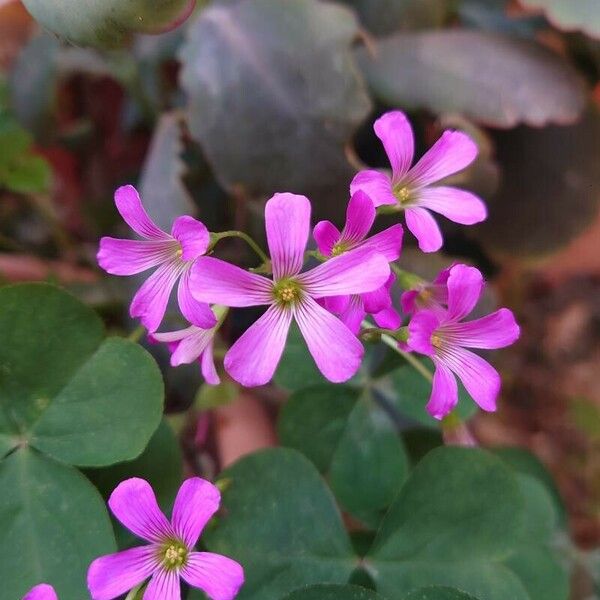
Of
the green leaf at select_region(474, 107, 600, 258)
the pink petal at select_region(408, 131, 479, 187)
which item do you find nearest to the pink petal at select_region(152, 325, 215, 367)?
the pink petal at select_region(408, 131, 479, 187)

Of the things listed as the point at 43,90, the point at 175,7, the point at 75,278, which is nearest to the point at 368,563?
the point at 175,7

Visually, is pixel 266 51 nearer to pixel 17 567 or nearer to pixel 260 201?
pixel 260 201

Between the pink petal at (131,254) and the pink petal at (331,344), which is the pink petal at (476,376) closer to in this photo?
the pink petal at (331,344)

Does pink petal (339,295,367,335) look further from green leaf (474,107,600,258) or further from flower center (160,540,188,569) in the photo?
green leaf (474,107,600,258)

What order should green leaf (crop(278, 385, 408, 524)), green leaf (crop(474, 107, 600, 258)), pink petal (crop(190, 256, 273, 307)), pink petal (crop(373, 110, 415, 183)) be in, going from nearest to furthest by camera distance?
1. pink petal (crop(190, 256, 273, 307))
2. pink petal (crop(373, 110, 415, 183))
3. green leaf (crop(278, 385, 408, 524))
4. green leaf (crop(474, 107, 600, 258))

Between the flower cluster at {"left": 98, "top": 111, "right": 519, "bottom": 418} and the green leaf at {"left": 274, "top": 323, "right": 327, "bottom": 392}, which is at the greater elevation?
the flower cluster at {"left": 98, "top": 111, "right": 519, "bottom": 418}

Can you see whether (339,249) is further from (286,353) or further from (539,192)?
(539,192)
